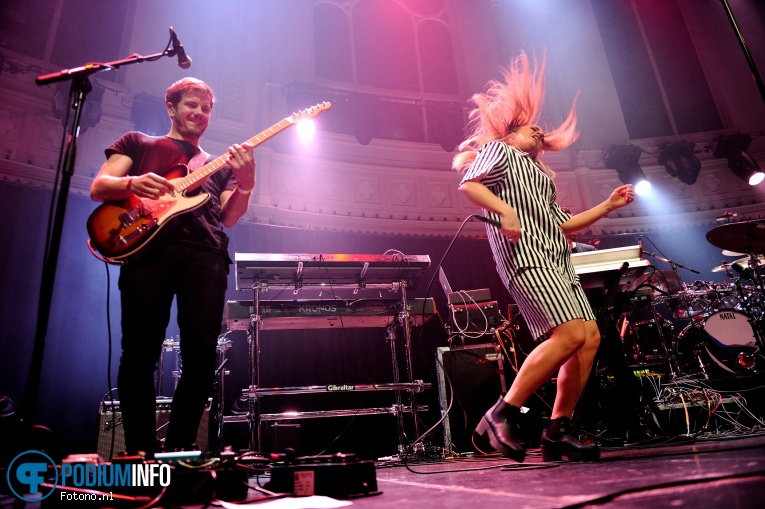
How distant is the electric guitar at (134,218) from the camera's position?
2.19 meters

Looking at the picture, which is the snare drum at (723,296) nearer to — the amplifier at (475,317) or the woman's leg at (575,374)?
the amplifier at (475,317)

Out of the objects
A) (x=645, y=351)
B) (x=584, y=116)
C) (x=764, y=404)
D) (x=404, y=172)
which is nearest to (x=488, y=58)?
(x=584, y=116)

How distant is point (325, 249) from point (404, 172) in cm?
203

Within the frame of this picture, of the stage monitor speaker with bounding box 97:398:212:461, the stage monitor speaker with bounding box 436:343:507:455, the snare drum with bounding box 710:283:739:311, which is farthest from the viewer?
the snare drum with bounding box 710:283:739:311

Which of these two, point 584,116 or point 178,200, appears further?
point 584,116

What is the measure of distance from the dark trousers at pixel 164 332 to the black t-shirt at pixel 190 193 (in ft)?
0.19

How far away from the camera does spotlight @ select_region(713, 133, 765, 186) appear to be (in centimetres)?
826

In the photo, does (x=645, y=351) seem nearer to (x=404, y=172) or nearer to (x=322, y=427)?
(x=322, y=427)

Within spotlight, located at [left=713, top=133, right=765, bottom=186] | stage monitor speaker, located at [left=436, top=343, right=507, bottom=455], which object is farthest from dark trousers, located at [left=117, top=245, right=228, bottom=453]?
spotlight, located at [left=713, top=133, right=765, bottom=186]

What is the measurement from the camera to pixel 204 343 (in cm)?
218

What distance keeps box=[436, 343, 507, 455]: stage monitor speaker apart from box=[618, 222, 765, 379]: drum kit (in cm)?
143

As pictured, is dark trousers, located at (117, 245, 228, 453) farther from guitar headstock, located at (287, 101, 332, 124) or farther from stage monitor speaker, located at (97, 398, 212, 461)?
stage monitor speaker, located at (97, 398, 212, 461)

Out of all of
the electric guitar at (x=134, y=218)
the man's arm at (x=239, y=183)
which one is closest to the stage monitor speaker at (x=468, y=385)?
the man's arm at (x=239, y=183)

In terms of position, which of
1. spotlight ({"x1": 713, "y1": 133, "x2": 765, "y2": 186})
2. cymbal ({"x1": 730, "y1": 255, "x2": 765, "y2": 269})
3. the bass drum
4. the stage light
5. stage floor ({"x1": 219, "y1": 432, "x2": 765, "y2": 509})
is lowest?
stage floor ({"x1": 219, "y1": 432, "x2": 765, "y2": 509})
